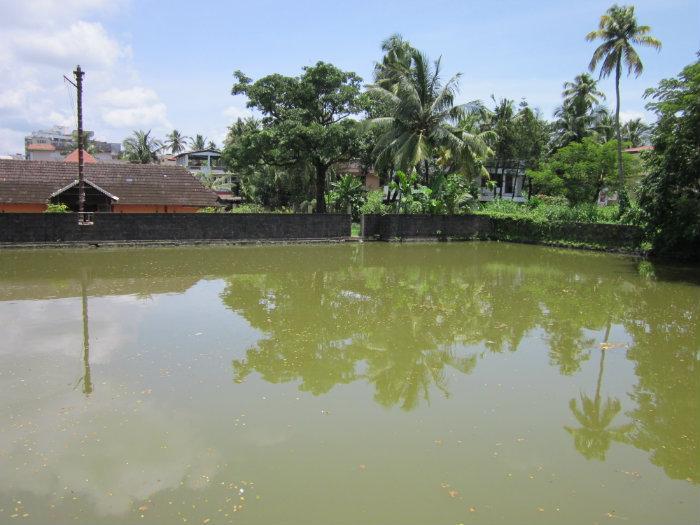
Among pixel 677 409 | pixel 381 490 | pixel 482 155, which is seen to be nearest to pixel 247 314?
pixel 381 490

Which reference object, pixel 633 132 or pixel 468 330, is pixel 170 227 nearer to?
pixel 468 330

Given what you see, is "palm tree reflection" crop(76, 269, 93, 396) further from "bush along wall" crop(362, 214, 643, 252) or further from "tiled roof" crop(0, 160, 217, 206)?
"bush along wall" crop(362, 214, 643, 252)

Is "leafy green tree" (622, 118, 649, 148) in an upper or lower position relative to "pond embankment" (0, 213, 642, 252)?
upper

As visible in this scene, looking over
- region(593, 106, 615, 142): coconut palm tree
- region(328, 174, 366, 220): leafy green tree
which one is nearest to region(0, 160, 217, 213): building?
region(328, 174, 366, 220): leafy green tree

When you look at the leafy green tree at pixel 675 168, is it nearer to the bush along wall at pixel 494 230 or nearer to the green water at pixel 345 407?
the bush along wall at pixel 494 230

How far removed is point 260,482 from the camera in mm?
3926

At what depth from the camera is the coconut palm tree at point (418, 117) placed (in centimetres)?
2209

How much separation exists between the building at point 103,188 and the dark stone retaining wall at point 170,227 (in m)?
4.17

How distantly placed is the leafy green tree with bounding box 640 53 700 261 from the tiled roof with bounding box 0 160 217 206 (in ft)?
63.0

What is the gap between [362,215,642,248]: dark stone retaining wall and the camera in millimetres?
21484

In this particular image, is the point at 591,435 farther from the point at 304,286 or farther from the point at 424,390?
the point at 304,286

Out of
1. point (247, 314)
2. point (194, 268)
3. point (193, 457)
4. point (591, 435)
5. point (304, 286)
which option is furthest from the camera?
point (194, 268)

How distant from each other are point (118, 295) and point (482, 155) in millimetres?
17845

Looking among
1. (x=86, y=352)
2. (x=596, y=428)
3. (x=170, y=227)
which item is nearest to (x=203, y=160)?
(x=170, y=227)
